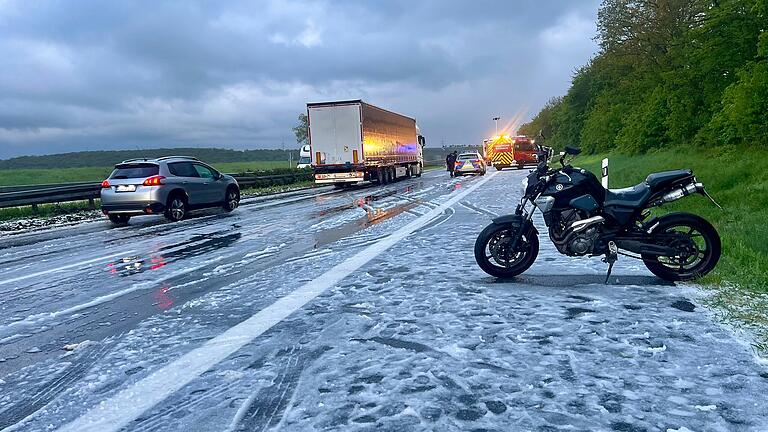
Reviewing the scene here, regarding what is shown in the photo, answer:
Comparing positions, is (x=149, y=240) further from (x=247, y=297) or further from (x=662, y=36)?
(x=662, y=36)

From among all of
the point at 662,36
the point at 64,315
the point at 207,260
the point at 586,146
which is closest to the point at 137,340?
the point at 64,315

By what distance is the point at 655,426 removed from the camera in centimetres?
267

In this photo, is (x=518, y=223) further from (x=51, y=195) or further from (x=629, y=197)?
(x=51, y=195)

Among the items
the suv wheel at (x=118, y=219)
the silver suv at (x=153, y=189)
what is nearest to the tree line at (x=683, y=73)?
the silver suv at (x=153, y=189)

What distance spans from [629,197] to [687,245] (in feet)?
2.45

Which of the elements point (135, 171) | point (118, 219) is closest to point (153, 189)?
point (135, 171)

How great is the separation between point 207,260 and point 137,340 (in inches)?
136

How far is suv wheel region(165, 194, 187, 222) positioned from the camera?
14.0m

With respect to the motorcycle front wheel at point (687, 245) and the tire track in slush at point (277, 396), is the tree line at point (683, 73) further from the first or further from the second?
the tire track in slush at point (277, 396)

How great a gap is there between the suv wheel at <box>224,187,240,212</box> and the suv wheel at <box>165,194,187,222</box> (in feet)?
5.32

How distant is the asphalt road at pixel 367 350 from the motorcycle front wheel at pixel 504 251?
0.15 m

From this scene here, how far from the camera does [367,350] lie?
12.6ft

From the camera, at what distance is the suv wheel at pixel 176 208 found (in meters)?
14.0

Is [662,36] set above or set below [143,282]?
above
